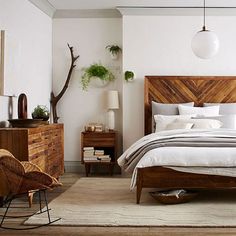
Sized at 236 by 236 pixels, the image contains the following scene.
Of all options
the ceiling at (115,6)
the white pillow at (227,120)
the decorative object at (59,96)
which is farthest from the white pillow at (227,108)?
the decorative object at (59,96)

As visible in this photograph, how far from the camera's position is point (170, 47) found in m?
7.14

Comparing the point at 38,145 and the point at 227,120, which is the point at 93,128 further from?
the point at 38,145

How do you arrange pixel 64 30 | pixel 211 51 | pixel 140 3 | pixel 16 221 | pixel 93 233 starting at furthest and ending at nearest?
1. pixel 64 30
2. pixel 140 3
3. pixel 211 51
4. pixel 16 221
5. pixel 93 233

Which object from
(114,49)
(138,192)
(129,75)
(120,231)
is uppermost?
(114,49)

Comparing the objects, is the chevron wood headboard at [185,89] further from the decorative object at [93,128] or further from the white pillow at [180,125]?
the white pillow at [180,125]

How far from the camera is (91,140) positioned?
6.91 metres

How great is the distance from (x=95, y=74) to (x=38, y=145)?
102 inches

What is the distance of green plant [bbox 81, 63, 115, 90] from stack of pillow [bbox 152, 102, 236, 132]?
99cm

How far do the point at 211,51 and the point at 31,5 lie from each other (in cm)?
261

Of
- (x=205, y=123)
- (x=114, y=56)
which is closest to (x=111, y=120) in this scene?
(x=114, y=56)

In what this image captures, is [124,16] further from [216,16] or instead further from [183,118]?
[183,118]

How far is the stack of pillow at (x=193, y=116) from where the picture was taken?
613 centimetres

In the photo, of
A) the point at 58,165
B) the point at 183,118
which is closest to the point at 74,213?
the point at 58,165

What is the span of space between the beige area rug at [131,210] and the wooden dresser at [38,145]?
465 millimetres
